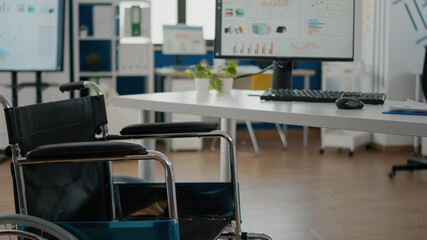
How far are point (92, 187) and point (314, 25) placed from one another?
1.08 m

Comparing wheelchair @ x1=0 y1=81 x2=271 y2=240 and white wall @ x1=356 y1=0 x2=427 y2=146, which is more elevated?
white wall @ x1=356 y1=0 x2=427 y2=146

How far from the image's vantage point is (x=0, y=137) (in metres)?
4.63

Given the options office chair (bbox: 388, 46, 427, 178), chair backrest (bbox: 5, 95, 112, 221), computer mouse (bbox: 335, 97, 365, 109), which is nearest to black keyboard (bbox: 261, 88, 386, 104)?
computer mouse (bbox: 335, 97, 365, 109)

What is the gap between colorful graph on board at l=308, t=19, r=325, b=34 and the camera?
7.14ft

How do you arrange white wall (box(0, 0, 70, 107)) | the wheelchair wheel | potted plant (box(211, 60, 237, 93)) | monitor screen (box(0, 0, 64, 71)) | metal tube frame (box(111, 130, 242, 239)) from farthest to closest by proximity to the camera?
white wall (box(0, 0, 70, 107)) → monitor screen (box(0, 0, 64, 71)) → potted plant (box(211, 60, 237, 93)) → metal tube frame (box(111, 130, 242, 239)) → the wheelchair wheel

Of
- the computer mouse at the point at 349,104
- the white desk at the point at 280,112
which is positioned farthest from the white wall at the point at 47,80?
the computer mouse at the point at 349,104

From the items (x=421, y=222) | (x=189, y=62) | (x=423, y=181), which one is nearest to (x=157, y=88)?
(x=189, y=62)

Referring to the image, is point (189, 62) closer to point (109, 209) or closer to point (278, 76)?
point (278, 76)

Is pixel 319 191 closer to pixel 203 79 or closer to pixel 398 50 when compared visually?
pixel 203 79

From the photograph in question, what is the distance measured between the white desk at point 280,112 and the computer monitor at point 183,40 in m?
3.06

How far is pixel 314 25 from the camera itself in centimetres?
218

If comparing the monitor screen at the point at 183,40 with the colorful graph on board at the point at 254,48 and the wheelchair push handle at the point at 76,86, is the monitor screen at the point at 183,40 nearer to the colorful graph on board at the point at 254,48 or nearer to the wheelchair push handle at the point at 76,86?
the colorful graph on board at the point at 254,48

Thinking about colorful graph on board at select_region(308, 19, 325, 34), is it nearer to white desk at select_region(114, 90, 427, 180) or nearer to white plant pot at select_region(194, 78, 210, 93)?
white desk at select_region(114, 90, 427, 180)

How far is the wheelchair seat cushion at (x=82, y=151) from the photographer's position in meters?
1.20
